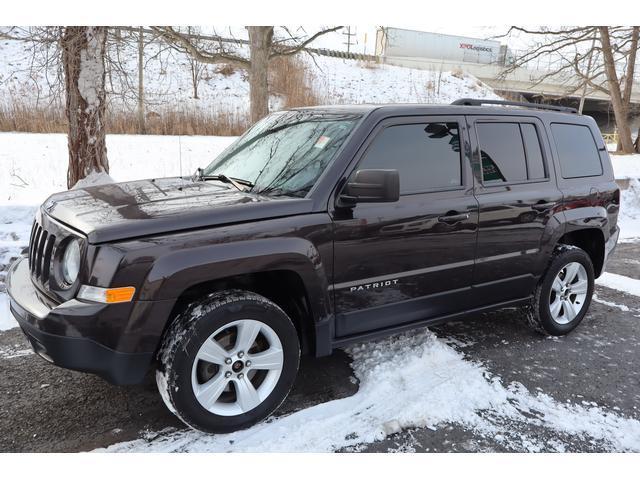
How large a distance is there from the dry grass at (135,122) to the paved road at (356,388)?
10.3m

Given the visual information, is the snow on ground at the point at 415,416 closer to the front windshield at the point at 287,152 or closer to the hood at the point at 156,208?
the hood at the point at 156,208

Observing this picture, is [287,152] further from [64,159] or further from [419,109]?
[64,159]

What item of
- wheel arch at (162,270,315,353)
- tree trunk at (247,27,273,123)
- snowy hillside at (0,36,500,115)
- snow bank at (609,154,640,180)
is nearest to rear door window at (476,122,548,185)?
wheel arch at (162,270,315,353)

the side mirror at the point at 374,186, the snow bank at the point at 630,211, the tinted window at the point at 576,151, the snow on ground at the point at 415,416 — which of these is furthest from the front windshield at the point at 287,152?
the snow bank at the point at 630,211

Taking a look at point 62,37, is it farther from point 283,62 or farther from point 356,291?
point 283,62

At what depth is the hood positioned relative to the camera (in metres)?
2.60

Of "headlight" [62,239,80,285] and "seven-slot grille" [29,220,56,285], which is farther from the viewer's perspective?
"seven-slot grille" [29,220,56,285]

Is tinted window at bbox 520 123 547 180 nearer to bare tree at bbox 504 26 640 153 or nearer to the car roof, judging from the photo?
the car roof

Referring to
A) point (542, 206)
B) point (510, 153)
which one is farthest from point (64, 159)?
point (542, 206)

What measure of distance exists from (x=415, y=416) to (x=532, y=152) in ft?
7.87

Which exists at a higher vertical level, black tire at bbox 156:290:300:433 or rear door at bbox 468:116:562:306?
rear door at bbox 468:116:562:306

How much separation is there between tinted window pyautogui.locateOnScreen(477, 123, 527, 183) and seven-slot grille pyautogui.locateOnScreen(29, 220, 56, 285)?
2974 mm

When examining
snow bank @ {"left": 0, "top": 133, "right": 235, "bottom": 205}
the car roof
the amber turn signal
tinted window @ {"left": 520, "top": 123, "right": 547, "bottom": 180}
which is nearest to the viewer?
the amber turn signal

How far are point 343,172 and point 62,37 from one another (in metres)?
4.94
